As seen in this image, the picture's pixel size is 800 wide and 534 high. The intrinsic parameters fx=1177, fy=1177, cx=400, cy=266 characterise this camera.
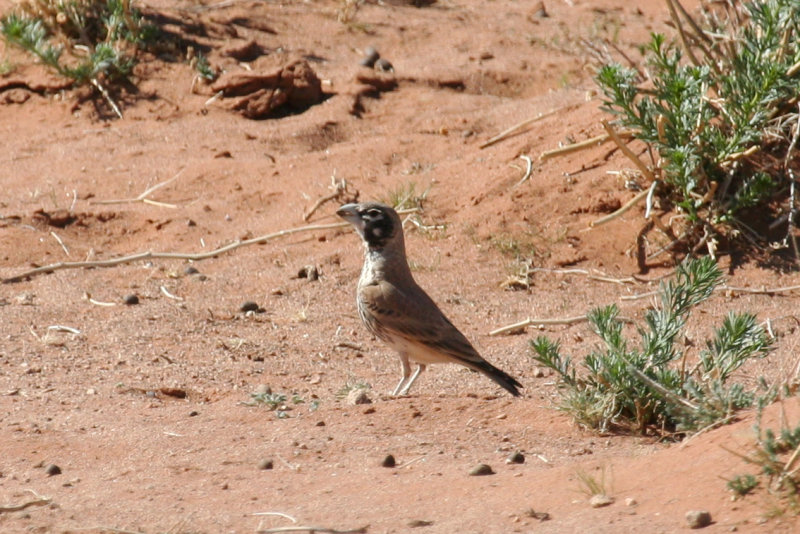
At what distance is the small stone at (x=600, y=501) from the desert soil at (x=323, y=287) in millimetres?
24

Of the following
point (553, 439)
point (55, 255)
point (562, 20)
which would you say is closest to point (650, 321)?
point (553, 439)

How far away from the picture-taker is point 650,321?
540 cm

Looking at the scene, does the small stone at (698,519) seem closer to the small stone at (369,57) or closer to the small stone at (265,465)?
the small stone at (265,465)

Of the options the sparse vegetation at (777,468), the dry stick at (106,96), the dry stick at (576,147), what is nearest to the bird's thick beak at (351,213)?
the dry stick at (576,147)

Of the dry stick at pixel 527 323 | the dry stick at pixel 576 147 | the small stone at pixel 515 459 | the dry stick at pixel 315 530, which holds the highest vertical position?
the dry stick at pixel 315 530

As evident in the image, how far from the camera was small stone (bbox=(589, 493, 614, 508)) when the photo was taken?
13.6ft

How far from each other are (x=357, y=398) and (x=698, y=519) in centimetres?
245

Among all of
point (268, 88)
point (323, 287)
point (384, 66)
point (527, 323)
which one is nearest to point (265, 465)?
point (527, 323)

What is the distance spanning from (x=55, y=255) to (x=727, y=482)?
628 cm

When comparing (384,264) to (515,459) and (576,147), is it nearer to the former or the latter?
(515,459)

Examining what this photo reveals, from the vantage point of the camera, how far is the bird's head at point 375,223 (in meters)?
6.83

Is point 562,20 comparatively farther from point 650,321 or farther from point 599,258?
point 650,321

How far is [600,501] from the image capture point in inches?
163

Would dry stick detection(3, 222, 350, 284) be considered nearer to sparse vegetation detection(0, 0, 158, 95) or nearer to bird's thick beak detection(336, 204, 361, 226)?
bird's thick beak detection(336, 204, 361, 226)
